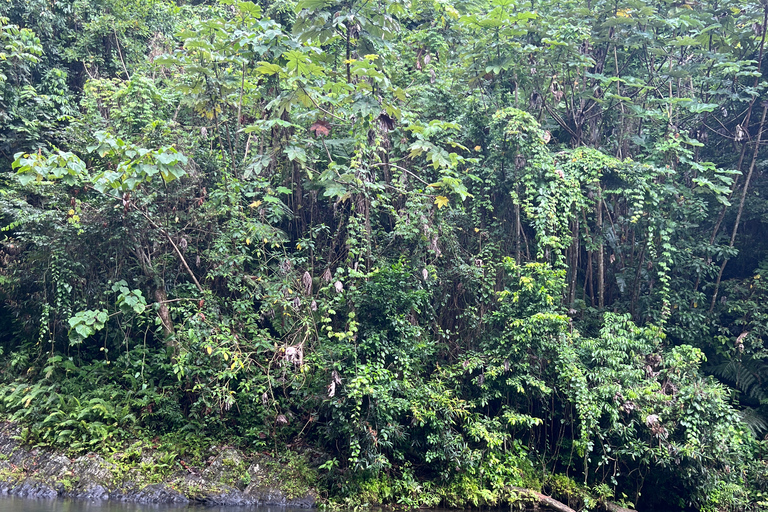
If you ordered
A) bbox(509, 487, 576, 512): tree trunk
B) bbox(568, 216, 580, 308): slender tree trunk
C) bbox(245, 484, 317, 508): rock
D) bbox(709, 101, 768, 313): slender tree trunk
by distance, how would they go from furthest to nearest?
bbox(568, 216, 580, 308): slender tree trunk, bbox(709, 101, 768, 313): slender tree trunk, bbox(509, 487, 576, 512): tree trunk, bbox(245, 484, 317, 508): rock

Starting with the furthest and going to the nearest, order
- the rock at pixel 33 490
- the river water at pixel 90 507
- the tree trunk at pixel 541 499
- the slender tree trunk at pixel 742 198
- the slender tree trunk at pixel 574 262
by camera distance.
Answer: the slender tree trunk at pixel 574 262 → the slender tree trunk at pixel 742 198 → the tree trunk at pixel 541 499 → the rock at pixel 33 490 → the river water at pixel 90 507

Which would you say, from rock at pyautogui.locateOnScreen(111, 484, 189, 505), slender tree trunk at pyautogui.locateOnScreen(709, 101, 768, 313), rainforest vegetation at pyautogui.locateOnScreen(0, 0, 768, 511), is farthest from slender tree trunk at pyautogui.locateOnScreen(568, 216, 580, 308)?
rock at pyautogui.locateOnScreen(111, 484, 189, 505)

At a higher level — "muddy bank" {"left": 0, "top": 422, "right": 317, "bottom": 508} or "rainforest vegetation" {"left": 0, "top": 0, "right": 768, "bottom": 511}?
"rainforest vegetation" {"left": 0, "top": 0, "right": 768, "bottom": 511}

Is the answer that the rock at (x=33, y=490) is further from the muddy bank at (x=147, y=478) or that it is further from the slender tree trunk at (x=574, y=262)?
the slender tree trunk at (x=574, y=262)

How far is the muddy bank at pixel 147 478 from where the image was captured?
6.20 meters

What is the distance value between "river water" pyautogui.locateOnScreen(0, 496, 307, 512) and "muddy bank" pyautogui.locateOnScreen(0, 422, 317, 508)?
14 cm

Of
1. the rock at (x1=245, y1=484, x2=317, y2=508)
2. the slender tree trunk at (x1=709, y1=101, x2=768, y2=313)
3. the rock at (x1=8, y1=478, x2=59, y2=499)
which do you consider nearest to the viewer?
the rock at (x1=8, y1=478, x2=59, y2=499)

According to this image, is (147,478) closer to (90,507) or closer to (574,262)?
(90,507)

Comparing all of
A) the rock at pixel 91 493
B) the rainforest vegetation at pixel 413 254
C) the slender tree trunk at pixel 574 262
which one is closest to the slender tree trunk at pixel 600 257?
the rainforest vegetation at pixel 413 254

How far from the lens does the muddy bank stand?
20.4ft

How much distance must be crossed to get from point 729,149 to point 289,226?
7895mm

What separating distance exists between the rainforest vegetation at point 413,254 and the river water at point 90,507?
0.73m

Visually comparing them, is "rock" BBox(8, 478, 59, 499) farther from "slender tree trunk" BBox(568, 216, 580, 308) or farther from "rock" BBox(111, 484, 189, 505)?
"slender tree trunk" BBox(568, 216, 580, 308)

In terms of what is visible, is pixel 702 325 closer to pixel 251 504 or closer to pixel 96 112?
pixel 251 504
